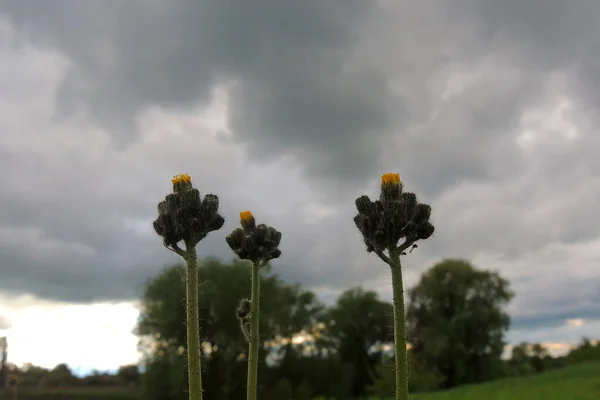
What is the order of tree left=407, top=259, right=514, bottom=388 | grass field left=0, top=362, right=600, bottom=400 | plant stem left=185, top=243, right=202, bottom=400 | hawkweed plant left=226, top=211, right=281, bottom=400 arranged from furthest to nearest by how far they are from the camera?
tree left=407, top=259, right=514, bottom=388, grass field left=0, top=362, right=600, bottom=400, hawkweed plant left=226, top=211, right=281, bottom=400, plant stem left=185, top=243, right=202, bottom=400

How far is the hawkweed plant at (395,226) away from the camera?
3996mm

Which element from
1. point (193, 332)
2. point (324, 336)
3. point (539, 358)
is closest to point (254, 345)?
point (193, 332)

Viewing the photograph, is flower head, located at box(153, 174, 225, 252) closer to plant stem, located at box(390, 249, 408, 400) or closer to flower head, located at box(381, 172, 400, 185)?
flower head, located at box(381, 172, 400, 185)

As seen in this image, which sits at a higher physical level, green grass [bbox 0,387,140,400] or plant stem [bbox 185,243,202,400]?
plant stem [bbox 185,243,202,400]

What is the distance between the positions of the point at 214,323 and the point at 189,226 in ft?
159

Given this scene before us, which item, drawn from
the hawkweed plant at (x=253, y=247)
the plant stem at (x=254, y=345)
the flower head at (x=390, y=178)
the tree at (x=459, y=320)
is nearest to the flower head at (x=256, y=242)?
the hawkweed plant at (x=253, y=247)

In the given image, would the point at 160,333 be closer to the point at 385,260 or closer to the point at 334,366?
the point at 334,366

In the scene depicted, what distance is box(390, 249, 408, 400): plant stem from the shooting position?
3732 millimetres

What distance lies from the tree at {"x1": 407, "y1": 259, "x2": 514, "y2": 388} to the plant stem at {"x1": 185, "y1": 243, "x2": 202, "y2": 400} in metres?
68.5

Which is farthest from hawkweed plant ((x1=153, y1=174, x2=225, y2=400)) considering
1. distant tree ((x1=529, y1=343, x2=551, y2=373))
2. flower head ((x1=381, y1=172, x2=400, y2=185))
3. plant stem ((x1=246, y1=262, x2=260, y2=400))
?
distant tree ((x1=529, y1=343, x2=551, y2=373))

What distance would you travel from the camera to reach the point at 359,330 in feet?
271

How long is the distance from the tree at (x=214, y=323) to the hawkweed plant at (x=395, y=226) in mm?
45309

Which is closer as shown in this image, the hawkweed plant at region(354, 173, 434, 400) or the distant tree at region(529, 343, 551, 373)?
the hawkweed plant at region(354, 173, 434, 400)

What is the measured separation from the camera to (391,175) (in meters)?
4.93
